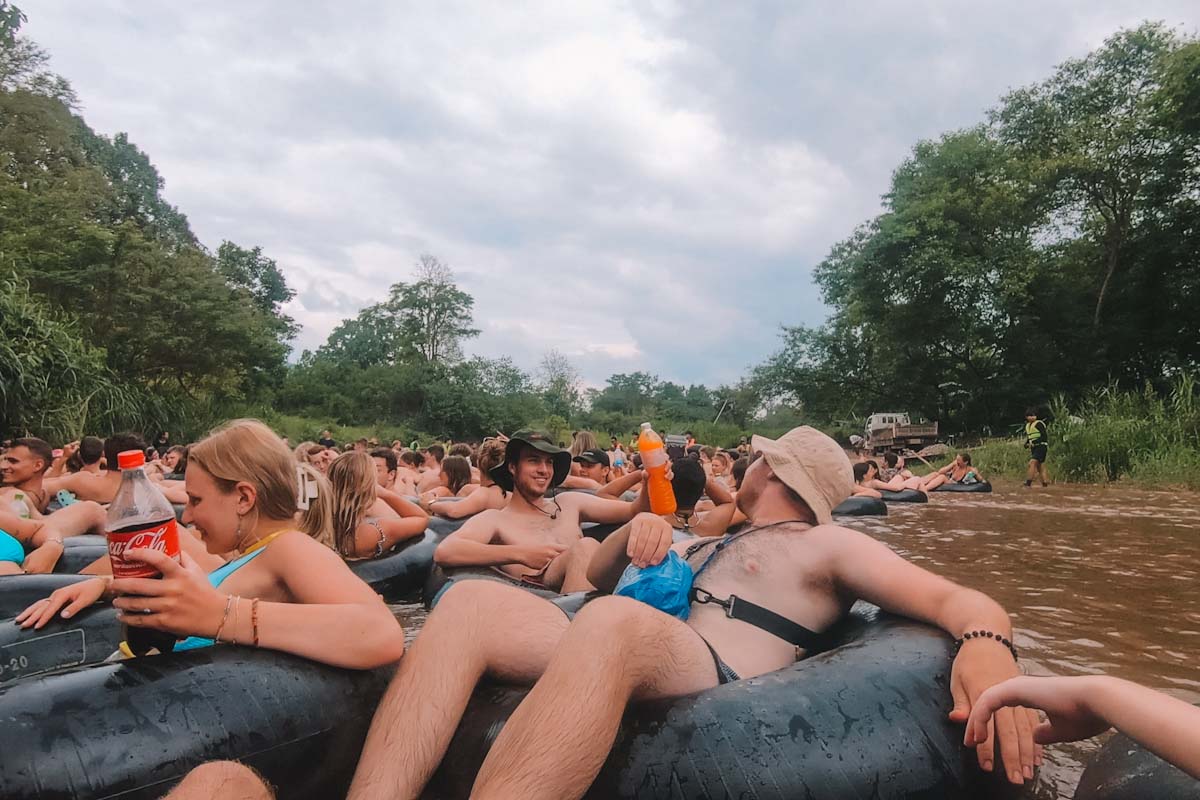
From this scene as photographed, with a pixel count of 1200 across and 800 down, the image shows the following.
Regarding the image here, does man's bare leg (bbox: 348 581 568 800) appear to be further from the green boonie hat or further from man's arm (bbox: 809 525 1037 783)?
the green boonie hat

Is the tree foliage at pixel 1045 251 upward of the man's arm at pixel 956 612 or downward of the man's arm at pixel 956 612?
upward

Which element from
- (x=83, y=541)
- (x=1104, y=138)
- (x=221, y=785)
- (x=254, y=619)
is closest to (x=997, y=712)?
(x=221, y=785)

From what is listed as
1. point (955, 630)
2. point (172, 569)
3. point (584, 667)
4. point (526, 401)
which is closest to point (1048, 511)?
point (955, 630)

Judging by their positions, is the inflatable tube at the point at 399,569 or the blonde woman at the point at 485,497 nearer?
the inflatable tube at the point at 399,569

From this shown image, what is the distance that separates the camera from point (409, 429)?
38.0m

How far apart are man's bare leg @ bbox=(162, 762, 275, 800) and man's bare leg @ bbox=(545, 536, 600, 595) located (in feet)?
7.50

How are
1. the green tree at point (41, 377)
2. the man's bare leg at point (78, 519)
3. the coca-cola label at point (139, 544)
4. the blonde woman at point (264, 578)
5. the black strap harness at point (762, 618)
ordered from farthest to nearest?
the green tree at point (41, 377) < the man's bare leg at point (78, 519) < the black strap harness at point (762, 618) < the blonde woman at point (264, 578) < the coca-cola label at point (139, 544)

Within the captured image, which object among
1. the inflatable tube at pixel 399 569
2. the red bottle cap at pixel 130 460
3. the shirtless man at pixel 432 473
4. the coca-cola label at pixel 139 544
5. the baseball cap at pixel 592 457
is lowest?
the inflatable tube at pixel 399 569

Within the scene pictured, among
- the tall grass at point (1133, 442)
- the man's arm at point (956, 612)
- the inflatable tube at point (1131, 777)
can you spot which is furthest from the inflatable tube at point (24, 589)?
the tall grass at point (1133, 442)

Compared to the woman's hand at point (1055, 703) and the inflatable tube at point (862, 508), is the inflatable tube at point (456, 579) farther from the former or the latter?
the inflatable tube at point (862, 508)

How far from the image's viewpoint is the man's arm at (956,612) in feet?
5.47

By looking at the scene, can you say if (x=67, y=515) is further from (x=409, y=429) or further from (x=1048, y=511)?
(x=409, y=429)

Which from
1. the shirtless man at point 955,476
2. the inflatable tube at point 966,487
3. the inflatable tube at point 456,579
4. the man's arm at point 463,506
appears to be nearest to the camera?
the inflatable tube at point 456,579

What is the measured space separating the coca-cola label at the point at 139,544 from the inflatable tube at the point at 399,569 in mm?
3329
